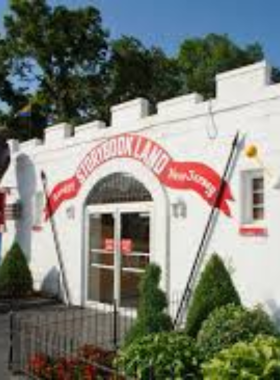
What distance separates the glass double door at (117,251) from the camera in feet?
49.1

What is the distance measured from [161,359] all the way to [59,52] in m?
28.7

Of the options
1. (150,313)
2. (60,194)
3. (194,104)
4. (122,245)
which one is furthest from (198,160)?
(60,194)

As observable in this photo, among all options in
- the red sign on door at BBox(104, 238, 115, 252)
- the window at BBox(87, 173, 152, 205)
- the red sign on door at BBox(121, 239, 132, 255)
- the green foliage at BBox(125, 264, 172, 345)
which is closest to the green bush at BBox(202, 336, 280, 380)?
the green foliage at BBox(125, 264, 172, 345)

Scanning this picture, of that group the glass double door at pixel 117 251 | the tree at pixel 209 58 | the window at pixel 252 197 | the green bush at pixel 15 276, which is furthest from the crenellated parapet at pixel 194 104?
the tree at pixel 209 58

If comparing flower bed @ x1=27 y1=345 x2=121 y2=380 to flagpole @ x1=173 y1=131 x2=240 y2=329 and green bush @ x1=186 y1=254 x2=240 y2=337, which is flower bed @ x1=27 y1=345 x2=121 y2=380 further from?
flagpole @ x1=173 y1=131 x2=240 y2=329

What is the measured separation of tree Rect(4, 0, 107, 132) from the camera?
1369 inches

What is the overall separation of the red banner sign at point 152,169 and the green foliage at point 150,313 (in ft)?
8.93

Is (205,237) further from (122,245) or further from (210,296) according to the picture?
(122,245)

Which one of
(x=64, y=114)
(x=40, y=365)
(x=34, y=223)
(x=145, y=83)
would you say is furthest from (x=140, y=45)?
(x=40, y=365)

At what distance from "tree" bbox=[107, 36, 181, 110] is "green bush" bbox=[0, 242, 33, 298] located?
19.5m

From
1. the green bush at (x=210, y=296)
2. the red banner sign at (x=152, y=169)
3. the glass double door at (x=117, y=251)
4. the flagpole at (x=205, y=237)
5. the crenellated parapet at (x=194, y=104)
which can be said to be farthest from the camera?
the glass double door at (x=117, y=251)

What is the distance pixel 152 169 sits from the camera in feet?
48.0

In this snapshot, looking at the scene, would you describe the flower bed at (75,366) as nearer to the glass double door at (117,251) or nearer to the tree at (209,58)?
the glass double door at (117,251)

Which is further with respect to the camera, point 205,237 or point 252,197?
point 205,237
